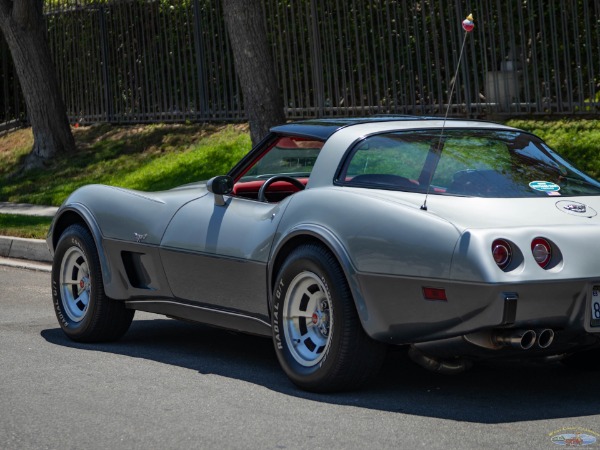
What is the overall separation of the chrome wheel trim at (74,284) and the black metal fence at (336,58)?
24.6 feet

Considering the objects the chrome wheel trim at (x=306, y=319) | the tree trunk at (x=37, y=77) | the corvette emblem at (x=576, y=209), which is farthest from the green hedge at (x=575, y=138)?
the tree trunk at (x=37, y=77)

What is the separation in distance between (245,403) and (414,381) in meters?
0.99

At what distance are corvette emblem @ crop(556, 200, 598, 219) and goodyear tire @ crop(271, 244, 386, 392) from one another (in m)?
1.07

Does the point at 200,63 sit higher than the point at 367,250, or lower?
higher

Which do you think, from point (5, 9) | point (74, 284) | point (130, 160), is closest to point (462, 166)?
point (74, 284)

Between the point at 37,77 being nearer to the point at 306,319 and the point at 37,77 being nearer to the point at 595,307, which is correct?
the point at 306,319

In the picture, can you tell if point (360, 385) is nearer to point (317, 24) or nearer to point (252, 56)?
point (252, 56)

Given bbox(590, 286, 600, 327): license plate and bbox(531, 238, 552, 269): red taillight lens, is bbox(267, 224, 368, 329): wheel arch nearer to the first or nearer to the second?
bbox(531, 238, 552, 269): red taillight lens

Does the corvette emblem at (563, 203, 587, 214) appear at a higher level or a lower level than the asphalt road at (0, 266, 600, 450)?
higher

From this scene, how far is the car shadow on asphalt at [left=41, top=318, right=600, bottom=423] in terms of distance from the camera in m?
5.79

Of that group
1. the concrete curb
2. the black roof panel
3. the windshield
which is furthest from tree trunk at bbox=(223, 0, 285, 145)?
the windshield

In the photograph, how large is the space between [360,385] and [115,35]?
630 inches

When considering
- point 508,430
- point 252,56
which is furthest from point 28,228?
point 508,430

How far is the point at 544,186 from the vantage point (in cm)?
623
